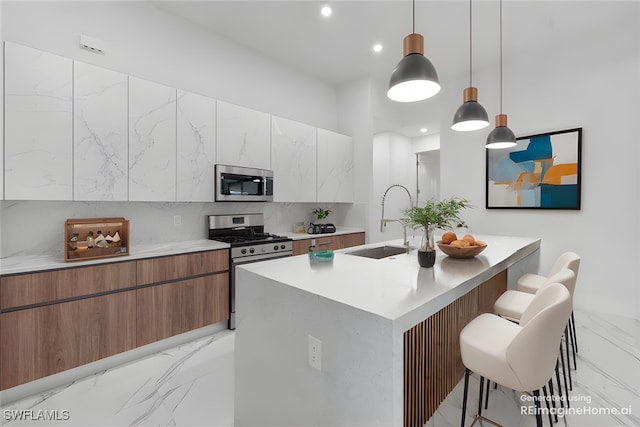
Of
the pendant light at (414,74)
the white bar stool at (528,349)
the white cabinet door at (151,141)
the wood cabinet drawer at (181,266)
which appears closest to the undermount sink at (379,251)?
the white bar stool at (528,349)

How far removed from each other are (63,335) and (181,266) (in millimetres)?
866

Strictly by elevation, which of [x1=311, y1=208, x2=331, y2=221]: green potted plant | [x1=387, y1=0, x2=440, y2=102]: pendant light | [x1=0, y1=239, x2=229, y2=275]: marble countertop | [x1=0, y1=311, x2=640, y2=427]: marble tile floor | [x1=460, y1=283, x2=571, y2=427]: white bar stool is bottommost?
[x1=0, y1=311, x2=640, y2=427]: marble tile floor

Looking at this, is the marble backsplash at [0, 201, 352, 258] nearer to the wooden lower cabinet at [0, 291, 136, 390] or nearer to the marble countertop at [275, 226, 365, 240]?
the marble countertop at [275, 226, 365, 240]

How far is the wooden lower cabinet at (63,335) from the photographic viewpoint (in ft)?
6.00

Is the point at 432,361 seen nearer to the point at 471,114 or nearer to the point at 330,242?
the point at 471,114

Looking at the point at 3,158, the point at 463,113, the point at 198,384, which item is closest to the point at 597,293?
the point at 463,113

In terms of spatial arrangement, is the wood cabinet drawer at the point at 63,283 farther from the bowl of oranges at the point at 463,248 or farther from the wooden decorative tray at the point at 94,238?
the bowl of oranges at the point at 463,248

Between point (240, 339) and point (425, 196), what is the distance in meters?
5.44

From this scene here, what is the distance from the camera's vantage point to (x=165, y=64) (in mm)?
3033

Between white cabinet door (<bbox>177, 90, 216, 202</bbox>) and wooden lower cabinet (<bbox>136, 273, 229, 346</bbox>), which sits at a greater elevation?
white cabinet door (<bbox>177, 90, 216, 202</bbox>)

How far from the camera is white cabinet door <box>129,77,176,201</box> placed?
2527 mm

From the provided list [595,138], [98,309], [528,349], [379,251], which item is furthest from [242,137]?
[595,138]

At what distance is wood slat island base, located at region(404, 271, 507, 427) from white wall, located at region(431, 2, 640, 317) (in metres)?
2.43

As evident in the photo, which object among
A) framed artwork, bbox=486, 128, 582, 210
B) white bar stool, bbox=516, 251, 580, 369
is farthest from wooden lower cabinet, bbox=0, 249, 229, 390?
framed artwork, bbox=486, 128, 582, 210
